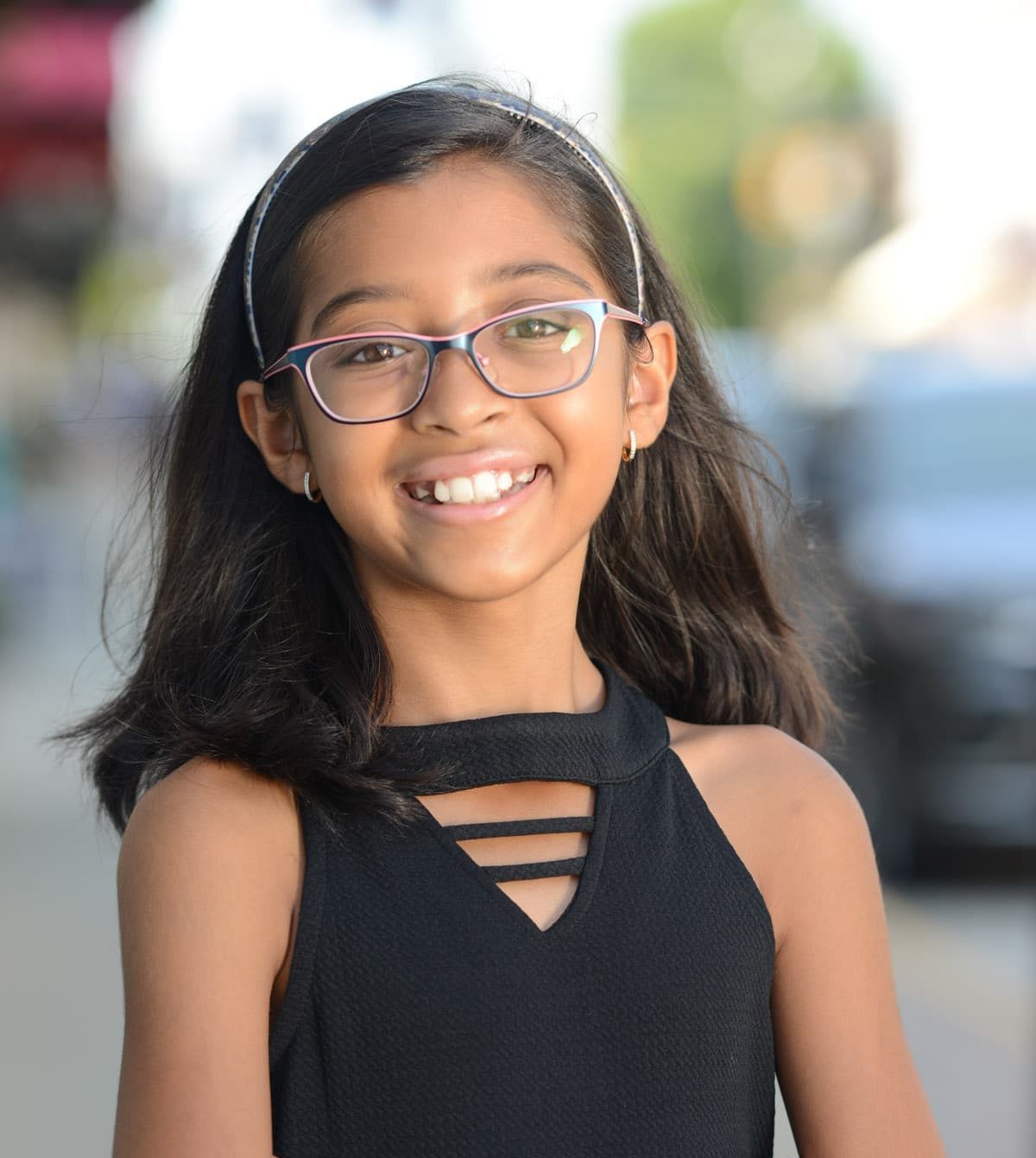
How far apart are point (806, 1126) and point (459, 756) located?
558 millimetres

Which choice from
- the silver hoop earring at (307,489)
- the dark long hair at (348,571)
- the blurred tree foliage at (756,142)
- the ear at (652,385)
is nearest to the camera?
the dark long hair at (348,571)

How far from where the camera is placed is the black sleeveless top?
1729 millimetres

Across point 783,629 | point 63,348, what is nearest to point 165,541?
point 783,629

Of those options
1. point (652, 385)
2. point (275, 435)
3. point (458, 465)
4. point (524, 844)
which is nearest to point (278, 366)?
point (275, 435)

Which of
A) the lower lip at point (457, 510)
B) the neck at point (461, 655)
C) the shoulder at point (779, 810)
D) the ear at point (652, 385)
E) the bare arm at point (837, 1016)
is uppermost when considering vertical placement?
the ear at point (652, 385)

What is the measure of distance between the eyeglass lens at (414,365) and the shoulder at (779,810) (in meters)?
0.47

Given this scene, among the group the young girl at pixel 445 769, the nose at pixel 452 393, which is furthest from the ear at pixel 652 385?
the nose at pixel 452 393

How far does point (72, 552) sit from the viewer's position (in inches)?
923

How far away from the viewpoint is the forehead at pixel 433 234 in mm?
1858

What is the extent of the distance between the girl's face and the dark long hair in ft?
0.18

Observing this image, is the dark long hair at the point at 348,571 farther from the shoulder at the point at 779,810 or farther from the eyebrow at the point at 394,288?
the shoulder at the point at 779,810

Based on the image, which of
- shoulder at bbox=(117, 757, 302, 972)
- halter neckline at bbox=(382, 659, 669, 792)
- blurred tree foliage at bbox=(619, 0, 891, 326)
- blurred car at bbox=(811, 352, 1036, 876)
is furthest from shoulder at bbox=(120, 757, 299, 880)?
blurred tree foliage at bbox=(619, 0, 891, 326)

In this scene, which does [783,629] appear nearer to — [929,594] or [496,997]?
[496,997]

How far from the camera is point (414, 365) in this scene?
1855 mm
